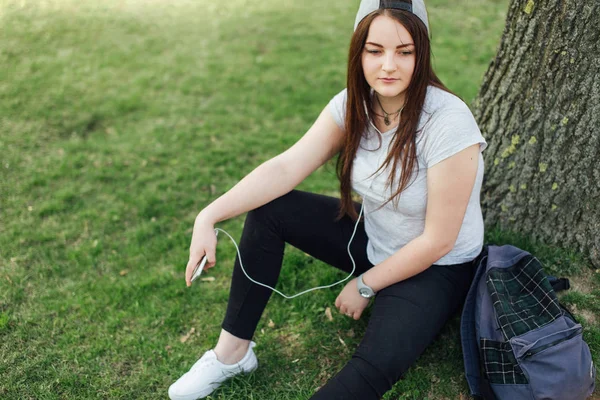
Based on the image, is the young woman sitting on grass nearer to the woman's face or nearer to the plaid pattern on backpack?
the woman's face

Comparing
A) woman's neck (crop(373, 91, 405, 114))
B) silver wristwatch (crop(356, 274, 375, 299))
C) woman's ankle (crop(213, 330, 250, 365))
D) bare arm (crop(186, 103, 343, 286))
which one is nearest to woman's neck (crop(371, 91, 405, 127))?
woman's neck (crop(373, 91, 405, 114))

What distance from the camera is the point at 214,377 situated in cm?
255

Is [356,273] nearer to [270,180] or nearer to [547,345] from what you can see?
[270,180]

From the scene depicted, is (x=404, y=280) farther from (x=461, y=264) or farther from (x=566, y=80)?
(x=566, y=80)

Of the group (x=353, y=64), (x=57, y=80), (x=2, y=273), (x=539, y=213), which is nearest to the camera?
(x=353, y=64)

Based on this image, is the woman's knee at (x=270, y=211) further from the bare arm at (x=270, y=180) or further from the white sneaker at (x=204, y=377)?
the white sneaker at (x=204, y=377)

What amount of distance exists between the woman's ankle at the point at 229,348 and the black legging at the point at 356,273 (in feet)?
0.12

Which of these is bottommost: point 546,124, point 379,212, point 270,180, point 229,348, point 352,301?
point 229,348

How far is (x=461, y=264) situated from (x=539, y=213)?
69 cm

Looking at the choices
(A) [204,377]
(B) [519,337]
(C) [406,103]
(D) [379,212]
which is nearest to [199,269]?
(A) [204,377]

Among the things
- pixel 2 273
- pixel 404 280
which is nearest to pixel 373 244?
pixel 404 280

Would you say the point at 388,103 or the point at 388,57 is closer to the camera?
the point at 388,57

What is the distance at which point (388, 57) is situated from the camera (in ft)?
6.95

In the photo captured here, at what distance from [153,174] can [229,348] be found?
2190 millimetres
